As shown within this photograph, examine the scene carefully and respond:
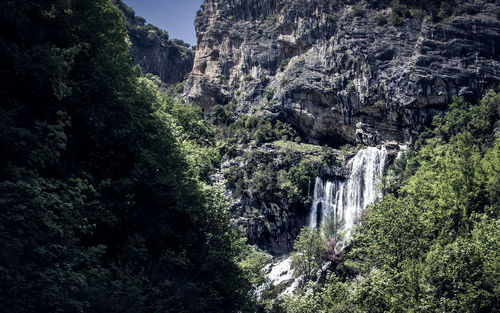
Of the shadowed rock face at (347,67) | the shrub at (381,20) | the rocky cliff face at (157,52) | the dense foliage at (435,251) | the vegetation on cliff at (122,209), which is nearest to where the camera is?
the vegetation on cliff at (122,209)

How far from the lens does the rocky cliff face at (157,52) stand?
10175 centimetres

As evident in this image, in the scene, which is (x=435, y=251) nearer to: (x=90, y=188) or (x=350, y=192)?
(x=90, y=188)

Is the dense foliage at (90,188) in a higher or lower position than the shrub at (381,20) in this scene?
lower

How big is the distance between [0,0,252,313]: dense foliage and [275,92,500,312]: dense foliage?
6034 mm

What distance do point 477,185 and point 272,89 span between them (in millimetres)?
48760

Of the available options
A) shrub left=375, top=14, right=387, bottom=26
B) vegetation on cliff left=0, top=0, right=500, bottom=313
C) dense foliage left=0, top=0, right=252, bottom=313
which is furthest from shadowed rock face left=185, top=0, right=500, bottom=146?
dense foliage left=0, top=0, right=252, bottom=313

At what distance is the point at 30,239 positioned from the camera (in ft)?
18.9

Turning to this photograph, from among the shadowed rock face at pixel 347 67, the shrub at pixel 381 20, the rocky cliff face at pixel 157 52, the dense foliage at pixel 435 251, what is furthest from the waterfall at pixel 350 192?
the rocky cliff face at pixel 157 52

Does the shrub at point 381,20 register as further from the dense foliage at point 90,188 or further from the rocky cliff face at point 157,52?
the rocky cliff face at point 157,52

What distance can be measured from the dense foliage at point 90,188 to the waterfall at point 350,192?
3457 centimetres

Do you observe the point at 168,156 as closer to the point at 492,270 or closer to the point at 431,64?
the point at 492,270

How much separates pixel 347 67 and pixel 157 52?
6950cm

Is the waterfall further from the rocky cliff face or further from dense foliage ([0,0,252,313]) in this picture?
the rocky cliff face

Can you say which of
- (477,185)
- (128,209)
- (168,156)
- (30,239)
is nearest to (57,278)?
(30,239)
